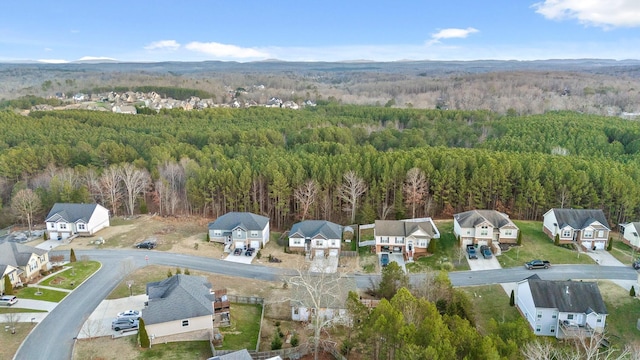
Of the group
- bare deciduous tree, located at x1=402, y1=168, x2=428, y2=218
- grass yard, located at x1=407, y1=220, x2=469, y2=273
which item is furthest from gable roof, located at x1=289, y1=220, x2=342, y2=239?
bare deciduous tree, located at x1=402, y1=168, x2=428, y2=218

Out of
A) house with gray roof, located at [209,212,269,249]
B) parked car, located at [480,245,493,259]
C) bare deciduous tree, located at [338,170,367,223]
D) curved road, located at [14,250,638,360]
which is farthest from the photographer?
bare deciduous tree, located at [338,170,367,223]

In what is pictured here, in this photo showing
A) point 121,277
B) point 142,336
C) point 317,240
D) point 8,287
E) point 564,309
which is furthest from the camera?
point 317,240

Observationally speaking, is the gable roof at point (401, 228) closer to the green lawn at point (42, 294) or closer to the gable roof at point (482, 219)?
the gable roof at point (482, 219)

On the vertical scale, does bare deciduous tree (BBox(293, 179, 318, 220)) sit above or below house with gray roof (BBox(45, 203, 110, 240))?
above

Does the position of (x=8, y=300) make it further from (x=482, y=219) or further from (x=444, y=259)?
(x=482, y=219)

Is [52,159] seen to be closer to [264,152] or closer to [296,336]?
[264,152]

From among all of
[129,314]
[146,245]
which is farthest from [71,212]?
[129,314]

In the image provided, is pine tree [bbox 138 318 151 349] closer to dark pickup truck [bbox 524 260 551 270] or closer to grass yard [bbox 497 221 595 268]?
grass yard [bbox 497 221 595 268]
